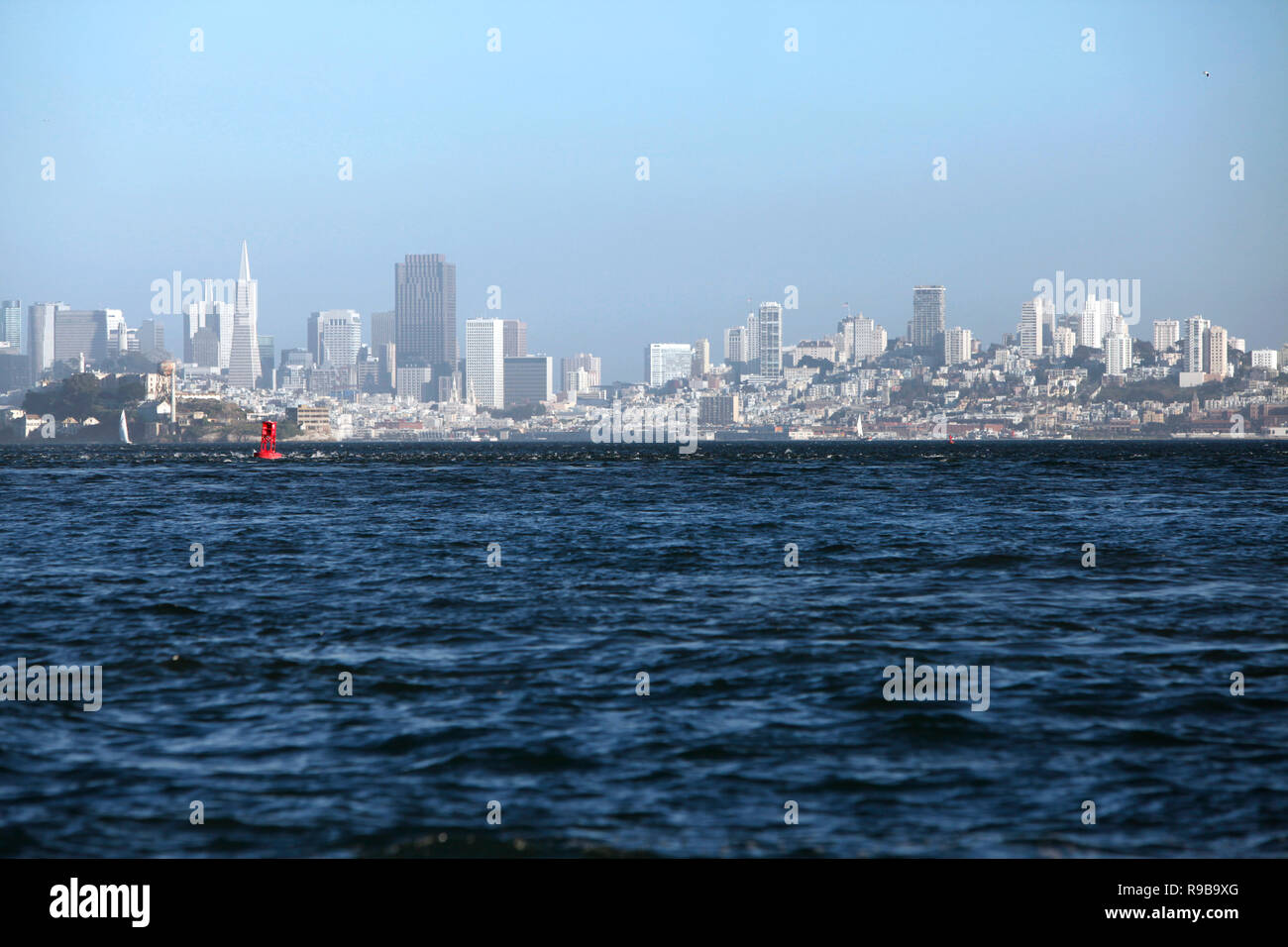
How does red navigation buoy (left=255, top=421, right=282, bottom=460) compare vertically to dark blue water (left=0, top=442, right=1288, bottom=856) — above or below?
above

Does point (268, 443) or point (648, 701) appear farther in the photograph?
point (268, 443)

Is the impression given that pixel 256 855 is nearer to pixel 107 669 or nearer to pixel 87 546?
pixel 107 669

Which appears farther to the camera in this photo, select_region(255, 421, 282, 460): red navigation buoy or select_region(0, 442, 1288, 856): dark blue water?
select_region(255, 421, 282, 460): red navigation buoy

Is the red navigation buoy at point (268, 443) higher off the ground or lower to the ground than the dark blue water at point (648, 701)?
higher

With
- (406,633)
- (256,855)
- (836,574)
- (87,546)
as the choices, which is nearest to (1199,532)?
(836,574)

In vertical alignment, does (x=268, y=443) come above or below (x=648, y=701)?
above

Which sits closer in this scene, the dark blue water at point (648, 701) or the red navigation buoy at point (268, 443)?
the dark blue water at point (648, 701)

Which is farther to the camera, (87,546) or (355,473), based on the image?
(355,473)
